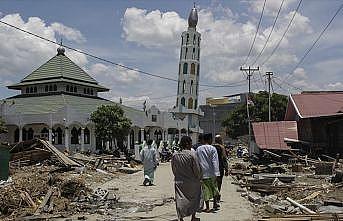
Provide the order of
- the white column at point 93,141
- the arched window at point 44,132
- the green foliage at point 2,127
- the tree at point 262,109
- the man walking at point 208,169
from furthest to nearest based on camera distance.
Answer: the tree at point 262,109, the arched window at point 44,132, the white column at point 93,141, the green foliage at point 2,127, the man walking at point 208,169

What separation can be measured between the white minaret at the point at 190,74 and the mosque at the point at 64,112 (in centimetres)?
589

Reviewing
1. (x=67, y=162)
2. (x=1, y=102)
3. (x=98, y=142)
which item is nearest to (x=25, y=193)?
(x=67, y=162)

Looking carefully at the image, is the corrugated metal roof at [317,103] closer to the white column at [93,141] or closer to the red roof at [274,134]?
the red roof at [274,134]

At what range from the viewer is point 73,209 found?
11.8 m

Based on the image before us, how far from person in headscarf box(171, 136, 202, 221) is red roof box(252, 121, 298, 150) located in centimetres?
2151

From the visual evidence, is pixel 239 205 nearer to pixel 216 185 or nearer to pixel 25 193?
pixel 216 185

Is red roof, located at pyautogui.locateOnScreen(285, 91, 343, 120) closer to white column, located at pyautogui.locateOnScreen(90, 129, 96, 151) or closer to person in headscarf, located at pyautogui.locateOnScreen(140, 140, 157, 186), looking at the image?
person in headscarf, located at pyautogui.locateOnScreen(140, 140, 157, 186)

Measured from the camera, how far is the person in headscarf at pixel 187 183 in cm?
886

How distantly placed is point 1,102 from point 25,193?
4505cm

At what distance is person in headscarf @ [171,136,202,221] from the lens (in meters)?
8.86

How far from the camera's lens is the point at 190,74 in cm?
8312

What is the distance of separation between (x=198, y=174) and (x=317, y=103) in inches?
886

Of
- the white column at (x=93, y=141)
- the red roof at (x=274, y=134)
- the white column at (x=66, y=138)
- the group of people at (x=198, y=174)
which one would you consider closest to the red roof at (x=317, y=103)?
the red roof at (x=274, y=134)

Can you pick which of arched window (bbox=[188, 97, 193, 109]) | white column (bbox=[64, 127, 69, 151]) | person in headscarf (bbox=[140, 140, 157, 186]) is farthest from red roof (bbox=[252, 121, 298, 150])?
arched window (bbox=[188, 97, 193, 109])
